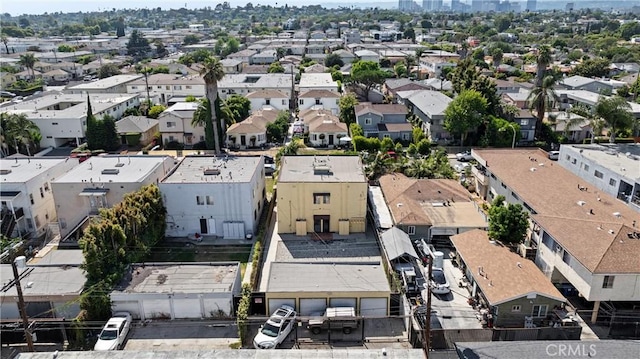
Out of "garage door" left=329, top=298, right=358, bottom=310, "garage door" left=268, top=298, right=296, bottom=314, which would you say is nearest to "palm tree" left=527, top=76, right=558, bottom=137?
"garage door" left=329, top=298, right=358, bottom=310

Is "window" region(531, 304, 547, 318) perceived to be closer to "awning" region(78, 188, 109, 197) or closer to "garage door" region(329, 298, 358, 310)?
"garage door" region(329, 298, 358, 310)

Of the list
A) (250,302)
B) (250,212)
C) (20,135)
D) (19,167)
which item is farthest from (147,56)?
(250,302)

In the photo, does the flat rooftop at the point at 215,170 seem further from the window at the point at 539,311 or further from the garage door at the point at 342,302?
the window at the point at 539,311

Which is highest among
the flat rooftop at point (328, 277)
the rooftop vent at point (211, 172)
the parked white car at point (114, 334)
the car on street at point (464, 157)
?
the rooftop vent at point (211, 172)

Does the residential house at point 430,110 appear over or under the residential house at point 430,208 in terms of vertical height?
over

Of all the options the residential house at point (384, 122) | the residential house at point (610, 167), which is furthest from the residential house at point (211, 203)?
the residential house at point (610, 167)

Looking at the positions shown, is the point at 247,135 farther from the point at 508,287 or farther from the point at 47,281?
the point at 508,287

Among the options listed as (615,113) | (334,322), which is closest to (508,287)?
(334,322)
